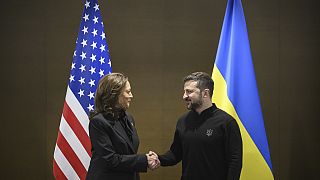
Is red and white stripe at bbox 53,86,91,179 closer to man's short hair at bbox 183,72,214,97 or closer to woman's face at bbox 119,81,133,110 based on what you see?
woman's face at bbox 119,81,133,110

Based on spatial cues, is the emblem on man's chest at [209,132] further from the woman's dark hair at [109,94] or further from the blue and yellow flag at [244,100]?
the woman's dark hair at [109,94]

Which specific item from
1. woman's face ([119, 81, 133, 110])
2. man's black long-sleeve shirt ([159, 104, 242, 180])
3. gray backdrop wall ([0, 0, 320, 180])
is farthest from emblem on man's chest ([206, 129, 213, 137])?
gray backdrop wall ([0, 0, 320, 180])

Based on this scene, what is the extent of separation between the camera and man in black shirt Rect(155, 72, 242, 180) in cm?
246

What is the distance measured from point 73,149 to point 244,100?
1.47 meters

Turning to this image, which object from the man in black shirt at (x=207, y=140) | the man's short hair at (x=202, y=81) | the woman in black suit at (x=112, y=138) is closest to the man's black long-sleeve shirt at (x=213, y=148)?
the man in black shirt at (x=207, y=140)

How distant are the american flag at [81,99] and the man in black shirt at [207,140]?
0.97 m

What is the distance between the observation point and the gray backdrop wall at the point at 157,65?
12.7 feet

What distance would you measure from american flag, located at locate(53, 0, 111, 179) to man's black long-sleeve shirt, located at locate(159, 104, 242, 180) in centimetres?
102

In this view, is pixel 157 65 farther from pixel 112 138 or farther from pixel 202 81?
pixel 112 138

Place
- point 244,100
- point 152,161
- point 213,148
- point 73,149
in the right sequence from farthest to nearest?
point 73,149
point 244,100
point 152,161
point 213,148

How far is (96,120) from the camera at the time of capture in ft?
8.13

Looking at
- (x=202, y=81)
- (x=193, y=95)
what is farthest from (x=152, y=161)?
(x=202, y=81)

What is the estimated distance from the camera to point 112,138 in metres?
2.51
